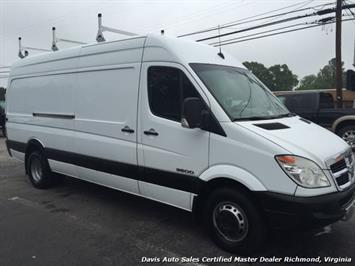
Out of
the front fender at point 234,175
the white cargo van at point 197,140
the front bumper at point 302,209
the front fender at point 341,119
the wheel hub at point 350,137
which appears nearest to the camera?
the front bumper at point 302,209

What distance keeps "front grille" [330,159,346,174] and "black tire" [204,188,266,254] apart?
0.87 meters

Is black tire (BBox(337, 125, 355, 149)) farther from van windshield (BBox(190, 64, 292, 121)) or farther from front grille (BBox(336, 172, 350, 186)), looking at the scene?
front grille (BBox(336, 172, 350, 186))

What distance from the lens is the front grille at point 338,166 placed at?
386 cm

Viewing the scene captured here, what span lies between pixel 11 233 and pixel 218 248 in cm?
267

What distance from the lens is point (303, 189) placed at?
363 cm

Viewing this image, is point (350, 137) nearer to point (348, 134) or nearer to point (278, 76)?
point (348, 134)

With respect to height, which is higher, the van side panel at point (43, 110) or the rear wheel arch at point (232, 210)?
the van side panel at point (43, 110)

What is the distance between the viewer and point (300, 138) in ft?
13.3

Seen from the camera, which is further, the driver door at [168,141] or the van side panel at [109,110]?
the van side panel at [109,110]

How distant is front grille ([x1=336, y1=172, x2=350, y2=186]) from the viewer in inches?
153

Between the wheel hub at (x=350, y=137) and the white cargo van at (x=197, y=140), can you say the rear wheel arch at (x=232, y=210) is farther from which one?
the wheel hub at (x=350, y=137)

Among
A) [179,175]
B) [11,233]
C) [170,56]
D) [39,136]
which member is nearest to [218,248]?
[179,175]

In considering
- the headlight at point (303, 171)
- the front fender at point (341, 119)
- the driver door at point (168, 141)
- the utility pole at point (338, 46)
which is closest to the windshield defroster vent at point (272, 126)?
the headlight at point (303, 171)

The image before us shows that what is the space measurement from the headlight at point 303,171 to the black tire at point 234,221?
56cm
